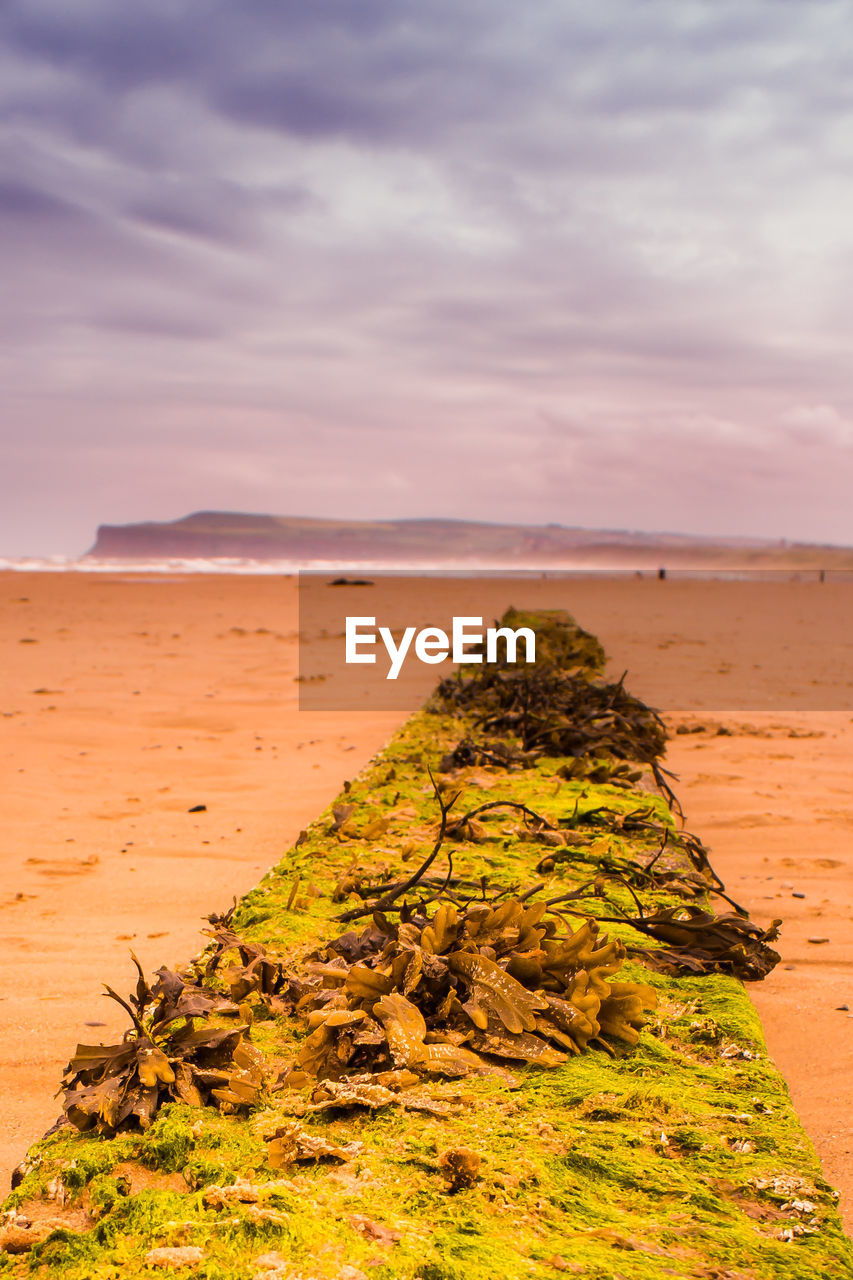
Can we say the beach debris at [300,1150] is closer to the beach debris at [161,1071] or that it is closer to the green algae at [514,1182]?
the green algae at [514,1182]

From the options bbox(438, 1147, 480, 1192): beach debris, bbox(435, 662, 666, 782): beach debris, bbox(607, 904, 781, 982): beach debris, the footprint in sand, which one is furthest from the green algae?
the footprint in sand

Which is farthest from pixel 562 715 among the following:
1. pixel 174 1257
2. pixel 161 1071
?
pixel 174 1257

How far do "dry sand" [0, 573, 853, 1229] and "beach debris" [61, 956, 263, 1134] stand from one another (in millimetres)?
704

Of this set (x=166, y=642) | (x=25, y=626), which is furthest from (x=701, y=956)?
(x=25, y=626)

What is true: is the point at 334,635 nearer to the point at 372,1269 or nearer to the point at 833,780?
the point at 833,780

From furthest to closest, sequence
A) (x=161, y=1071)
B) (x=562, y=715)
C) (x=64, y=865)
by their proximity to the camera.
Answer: (x=562, y=715) → (x=64, y=865) → (x=161, y=1071)

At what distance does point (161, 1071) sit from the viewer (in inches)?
49.6

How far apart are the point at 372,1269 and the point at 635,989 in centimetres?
65

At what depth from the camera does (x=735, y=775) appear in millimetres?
5664

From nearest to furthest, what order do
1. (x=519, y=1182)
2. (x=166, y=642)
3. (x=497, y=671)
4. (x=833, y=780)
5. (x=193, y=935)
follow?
1. (x=519, y=1182)
2. (x=193, y=935)
3. (x=497, y=671)
4. (x=833, y=780)
5. (x=166, y=642)

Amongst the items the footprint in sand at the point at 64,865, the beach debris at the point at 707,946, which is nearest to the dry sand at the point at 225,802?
the footprint in sand at the point at 64,865

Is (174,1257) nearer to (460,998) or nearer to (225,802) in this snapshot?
(460,998)

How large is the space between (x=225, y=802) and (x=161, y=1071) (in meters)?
3.84

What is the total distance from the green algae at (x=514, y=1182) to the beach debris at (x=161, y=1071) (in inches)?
1.0
